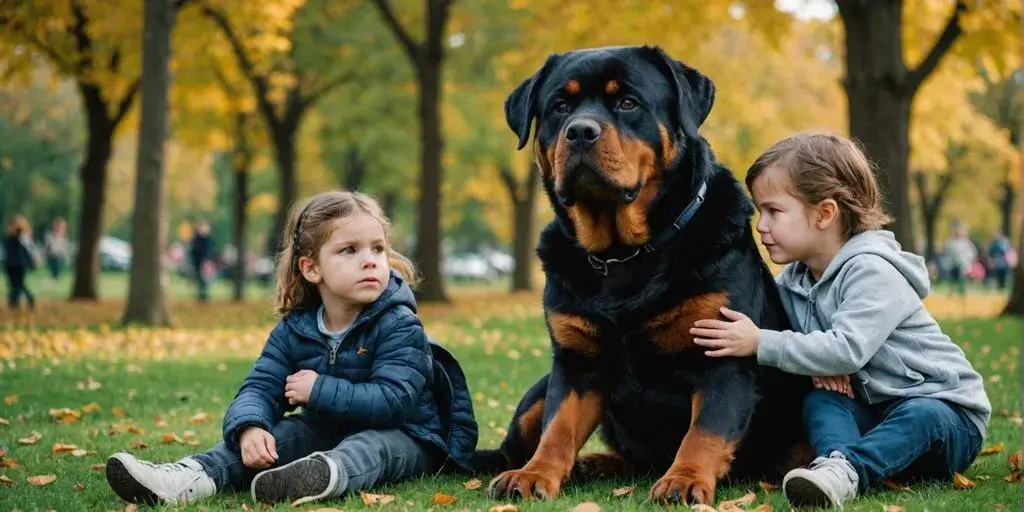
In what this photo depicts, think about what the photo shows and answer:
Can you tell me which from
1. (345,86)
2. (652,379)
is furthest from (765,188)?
(345,86)

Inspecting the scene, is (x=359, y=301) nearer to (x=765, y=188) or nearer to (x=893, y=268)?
(x=765, y=188)

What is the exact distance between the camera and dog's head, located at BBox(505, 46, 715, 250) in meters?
3.97

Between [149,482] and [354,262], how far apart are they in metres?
1.24

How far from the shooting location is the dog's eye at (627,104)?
4094 millimetres

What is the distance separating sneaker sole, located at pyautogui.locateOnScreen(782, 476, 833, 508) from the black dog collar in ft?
3.50

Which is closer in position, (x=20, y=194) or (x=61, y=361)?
(x=61, y=361)

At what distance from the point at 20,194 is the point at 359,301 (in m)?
50.1

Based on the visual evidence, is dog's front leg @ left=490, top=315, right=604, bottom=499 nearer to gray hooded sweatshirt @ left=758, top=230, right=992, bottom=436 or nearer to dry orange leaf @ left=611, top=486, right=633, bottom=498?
dry orange leaf @ left=611, top=486, right=633, bottom=498

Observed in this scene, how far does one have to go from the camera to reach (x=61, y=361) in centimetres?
952

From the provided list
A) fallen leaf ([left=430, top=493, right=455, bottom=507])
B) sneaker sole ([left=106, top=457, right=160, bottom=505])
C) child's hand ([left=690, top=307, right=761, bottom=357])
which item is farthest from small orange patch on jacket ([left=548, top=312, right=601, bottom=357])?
sneaker sole ([left=106, top=457, right=160, bottom=505])

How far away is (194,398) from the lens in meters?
7.50

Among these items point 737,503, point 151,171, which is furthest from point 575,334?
point 151,171

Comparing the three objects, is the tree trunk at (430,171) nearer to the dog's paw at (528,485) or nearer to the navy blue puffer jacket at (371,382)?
the navy blue puffer jacket at (371,382)

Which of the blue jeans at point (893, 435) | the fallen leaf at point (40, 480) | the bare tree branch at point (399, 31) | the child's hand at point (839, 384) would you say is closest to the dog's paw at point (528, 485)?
the blue jeans at point (893, 435)
